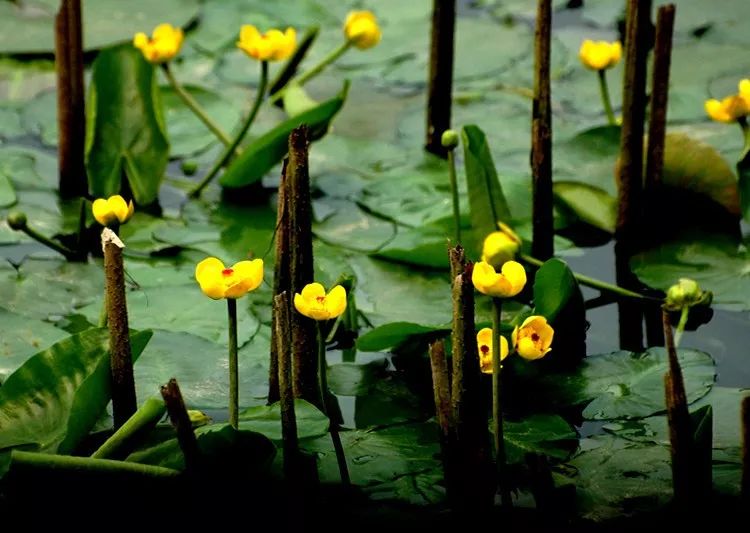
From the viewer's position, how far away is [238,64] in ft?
8.25

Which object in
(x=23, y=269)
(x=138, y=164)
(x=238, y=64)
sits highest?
(x=238, y=64)

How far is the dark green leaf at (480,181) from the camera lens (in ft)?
5.52

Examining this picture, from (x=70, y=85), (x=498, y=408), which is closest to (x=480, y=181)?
(x=498, y=408)

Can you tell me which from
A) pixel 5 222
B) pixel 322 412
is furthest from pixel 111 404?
pixel 5 222

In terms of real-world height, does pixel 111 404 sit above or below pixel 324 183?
below

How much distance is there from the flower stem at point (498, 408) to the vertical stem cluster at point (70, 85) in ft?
3.03

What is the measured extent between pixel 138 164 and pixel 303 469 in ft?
2.66

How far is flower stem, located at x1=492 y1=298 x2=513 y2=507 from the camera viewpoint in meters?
1.20

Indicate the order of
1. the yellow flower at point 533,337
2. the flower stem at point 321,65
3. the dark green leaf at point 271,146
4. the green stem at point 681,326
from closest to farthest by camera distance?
the yellow flower at point 533,337, the green stem at point 681,326, the dark green leaf at point 271,146, the flower stem at point 321,65

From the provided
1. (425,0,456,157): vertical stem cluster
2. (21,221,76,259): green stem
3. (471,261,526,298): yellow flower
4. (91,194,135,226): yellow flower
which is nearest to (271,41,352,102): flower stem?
(425,0,456,157): vertical stem cluster

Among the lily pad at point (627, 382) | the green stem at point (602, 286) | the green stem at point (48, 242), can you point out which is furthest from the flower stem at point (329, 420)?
the green stem at point (48, 242)

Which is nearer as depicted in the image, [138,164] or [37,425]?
[37,425]

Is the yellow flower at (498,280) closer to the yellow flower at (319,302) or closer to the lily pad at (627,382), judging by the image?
the yellow flower at (319,302)

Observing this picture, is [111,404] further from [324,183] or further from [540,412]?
[324,183]
